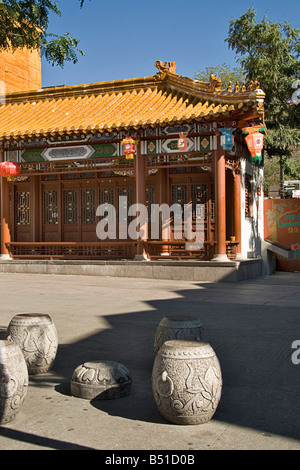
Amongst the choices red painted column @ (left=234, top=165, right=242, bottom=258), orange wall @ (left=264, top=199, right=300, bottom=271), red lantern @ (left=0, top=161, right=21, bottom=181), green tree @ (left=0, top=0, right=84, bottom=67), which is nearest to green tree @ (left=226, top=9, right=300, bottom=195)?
orange wall @ (left=264, top=199, right=300, bottom=271)

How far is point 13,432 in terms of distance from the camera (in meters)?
3.78

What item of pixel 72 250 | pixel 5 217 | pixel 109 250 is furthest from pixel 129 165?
pixel 5 217

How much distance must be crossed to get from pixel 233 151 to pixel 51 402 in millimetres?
12073

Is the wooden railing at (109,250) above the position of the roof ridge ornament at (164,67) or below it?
below

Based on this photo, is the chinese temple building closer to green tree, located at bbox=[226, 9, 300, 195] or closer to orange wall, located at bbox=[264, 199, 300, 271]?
orange wall, located at bbox=[264, 199, 300, 271]

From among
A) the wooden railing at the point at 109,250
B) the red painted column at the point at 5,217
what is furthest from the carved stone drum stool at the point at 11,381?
the red painted column at the point at 5,217

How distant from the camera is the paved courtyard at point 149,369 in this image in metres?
3.66

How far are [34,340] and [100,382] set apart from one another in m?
1.07

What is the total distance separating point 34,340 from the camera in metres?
5.31

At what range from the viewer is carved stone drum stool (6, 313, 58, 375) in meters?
5.30

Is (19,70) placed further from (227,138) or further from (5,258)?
(227,138)

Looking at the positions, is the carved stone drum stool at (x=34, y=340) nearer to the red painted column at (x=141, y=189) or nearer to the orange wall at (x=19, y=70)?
the red painted column at (x=141, y=189)

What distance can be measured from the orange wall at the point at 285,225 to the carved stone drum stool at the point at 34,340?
600 inches

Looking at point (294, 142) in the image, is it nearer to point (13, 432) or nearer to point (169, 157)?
point (169, 157)
